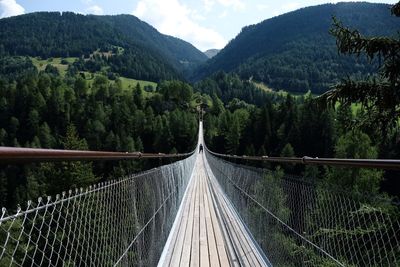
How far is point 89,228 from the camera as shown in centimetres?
221

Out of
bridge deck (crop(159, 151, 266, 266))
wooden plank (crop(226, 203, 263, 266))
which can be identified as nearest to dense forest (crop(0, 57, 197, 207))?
bridge deck (crop(159, 151, 266, 266))

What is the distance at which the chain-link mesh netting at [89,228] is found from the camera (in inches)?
58.6

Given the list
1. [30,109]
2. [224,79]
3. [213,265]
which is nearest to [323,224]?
[213,265]

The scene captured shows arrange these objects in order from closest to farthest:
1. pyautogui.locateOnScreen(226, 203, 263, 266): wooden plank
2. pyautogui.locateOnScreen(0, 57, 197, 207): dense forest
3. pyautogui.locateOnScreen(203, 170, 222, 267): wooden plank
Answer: pyautogui.locateOnScreen(226, 203, 263, 266): wooden plank, pyautogui.locateOnScreen(203, 170, 222, 267): wooden plank, pyautogui.locateOnScreen(0, 57, 197, 207): dense forest

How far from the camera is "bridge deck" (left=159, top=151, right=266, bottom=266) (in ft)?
17.7

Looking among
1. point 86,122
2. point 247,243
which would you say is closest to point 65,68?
point 86,122

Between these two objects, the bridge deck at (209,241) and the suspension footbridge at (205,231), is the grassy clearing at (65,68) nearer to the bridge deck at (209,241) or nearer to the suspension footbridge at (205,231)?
the bridge deck at (209,241)

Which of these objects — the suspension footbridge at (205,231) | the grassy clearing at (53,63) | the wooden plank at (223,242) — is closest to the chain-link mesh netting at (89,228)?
the suspension footbridge at (205,231)

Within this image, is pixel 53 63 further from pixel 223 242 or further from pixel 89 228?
pixel 89 228

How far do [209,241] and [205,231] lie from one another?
76 centimetres

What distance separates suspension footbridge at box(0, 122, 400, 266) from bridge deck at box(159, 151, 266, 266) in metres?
0.02

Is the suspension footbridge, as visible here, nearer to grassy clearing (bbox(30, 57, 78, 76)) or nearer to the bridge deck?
the bridge deck

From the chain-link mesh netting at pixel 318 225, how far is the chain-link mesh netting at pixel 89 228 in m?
1.26

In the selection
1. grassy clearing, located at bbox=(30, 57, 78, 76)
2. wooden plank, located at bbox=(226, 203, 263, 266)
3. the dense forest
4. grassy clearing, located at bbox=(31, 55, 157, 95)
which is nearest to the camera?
wooden plank, located at bbox=(226, 203, 263, 266)
